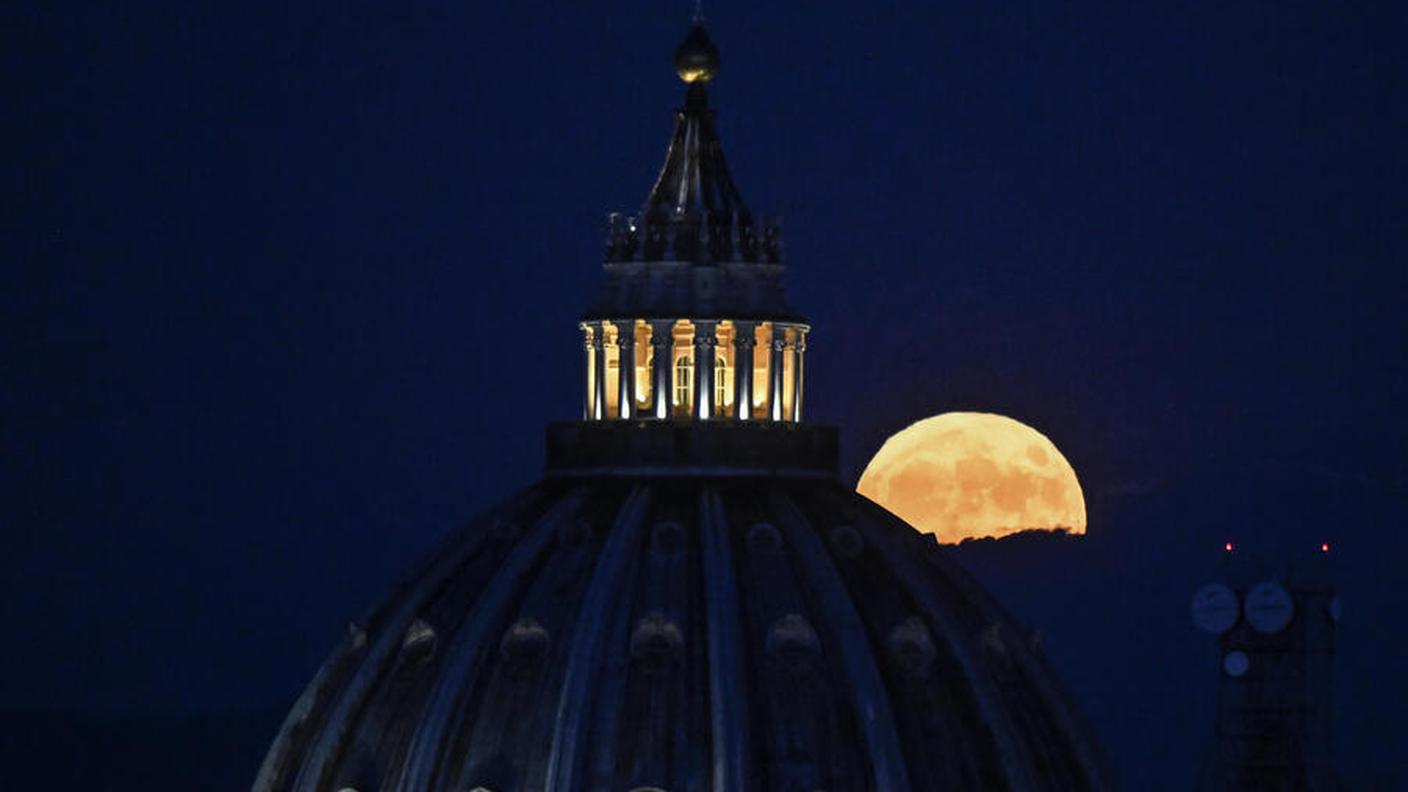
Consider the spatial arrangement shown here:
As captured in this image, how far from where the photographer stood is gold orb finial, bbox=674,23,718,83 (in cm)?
10069

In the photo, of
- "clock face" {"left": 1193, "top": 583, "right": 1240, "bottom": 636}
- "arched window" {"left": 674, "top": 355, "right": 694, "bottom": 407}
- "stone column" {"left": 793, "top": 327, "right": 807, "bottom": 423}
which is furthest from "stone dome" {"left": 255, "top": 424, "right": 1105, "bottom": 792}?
"clock face" {"left": 1193, "top": 583, "right": 1240, "bottom": 636}

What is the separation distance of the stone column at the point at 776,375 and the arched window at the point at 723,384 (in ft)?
2.84

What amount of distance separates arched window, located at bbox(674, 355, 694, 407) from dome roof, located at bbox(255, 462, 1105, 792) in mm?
2415

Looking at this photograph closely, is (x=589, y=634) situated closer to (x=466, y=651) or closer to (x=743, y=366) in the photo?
(x=466, y=651)

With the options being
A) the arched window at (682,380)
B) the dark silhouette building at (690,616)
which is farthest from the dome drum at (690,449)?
the arched window at (682,380)

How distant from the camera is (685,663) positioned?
93375 mm

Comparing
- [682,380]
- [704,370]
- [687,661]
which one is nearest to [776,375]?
[704,370]

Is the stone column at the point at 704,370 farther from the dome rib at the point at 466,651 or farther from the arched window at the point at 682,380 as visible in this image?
the dome rib at the point at 466,651

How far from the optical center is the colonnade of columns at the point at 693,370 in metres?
97.9

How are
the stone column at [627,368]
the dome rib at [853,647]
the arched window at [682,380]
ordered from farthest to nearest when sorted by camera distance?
1. the arched window at [682,380]
2. the stone column at [627,368]
3. the dome rib at [853,647]

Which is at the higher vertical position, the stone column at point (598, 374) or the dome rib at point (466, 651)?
the stone column at point (598, 374)

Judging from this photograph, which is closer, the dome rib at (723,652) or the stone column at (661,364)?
the dome rib at (723,652)

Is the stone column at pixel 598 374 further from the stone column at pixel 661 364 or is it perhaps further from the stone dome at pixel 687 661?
the stone column at pixel 661 364

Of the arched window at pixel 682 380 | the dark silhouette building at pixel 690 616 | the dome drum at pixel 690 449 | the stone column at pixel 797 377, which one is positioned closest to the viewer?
the dark silhouette building at pixel 690 616
